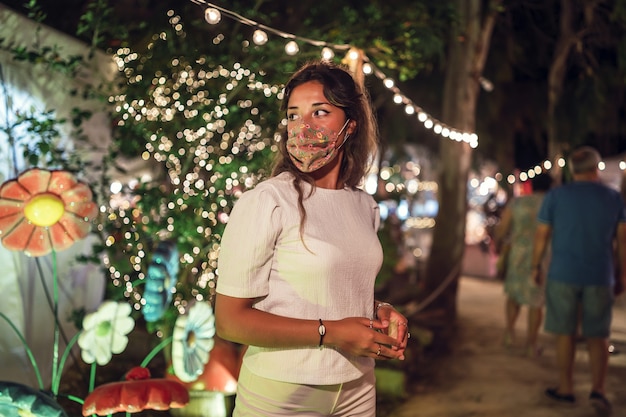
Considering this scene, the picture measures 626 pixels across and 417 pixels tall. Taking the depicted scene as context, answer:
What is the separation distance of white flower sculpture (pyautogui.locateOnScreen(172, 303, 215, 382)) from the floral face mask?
6.34 feet

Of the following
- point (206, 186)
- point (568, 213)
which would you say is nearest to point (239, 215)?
point (206, 186)

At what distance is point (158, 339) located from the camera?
6121 millimetres

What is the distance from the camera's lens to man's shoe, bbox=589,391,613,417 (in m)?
5.56

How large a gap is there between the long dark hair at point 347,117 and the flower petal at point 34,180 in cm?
169

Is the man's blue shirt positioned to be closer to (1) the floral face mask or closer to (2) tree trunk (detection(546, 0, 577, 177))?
(1) the floral face mask

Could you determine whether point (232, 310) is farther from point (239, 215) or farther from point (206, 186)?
point (206, 186)

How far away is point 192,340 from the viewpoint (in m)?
4.04

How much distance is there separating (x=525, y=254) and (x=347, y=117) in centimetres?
576

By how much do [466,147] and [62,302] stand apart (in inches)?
242

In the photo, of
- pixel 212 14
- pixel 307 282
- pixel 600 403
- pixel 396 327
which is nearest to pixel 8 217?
pixel 212 14

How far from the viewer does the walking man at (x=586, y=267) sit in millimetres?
5480

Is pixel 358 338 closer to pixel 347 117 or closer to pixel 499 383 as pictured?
pixel 347 117

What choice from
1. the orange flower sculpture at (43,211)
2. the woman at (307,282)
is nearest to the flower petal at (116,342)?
the orange flower sculpture at (43,211)

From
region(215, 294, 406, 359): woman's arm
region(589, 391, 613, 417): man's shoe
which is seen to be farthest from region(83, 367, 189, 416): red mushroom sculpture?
region(589, 391, 613, 417): man's shoe
